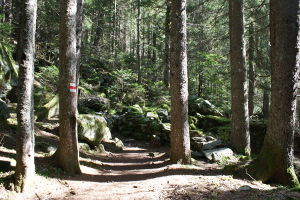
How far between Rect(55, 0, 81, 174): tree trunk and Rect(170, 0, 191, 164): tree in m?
2.91

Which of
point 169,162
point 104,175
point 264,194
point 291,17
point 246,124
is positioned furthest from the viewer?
point 246,124

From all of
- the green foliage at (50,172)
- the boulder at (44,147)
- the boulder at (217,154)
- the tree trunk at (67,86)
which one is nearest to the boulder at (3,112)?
the boulder at (44,147)

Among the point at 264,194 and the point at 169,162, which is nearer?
the point at 264,194

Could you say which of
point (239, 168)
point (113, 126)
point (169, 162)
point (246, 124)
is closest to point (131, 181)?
point (169, 162)

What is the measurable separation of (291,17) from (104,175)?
249 inches

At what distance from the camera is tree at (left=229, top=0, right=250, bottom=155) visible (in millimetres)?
9797

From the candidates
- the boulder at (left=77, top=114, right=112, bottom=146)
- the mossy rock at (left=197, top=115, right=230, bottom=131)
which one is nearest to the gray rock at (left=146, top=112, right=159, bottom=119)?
the mossy rock at (left=197, top=115, right=230, bottom=131)

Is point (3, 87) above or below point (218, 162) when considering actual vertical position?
above

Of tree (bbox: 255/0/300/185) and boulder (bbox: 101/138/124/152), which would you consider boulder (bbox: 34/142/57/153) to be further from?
tree (bbox: 255/0/300/185)

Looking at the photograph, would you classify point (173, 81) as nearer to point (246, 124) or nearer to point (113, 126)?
point (246, 124)

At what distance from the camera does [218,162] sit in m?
8.84

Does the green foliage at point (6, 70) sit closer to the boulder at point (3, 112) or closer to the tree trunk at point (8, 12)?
the boulder at point (3, 112)

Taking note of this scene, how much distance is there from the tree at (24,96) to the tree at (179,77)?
4053 millimetres

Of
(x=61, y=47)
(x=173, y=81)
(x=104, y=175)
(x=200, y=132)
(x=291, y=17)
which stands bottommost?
(x=104, y=175)
